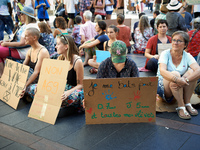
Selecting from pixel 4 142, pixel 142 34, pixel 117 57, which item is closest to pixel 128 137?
pixel 117 57

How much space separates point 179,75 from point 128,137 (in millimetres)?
1220

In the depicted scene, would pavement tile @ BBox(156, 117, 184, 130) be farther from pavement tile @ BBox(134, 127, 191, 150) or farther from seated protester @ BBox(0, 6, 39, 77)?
seated protester @ BBox(0, 6, 39, 77)

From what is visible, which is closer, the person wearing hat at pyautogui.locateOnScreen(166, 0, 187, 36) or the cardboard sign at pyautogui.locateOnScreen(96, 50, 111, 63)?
the cardboard sign at pyautogui.locateOnScreen(96, 50, 111, 63)

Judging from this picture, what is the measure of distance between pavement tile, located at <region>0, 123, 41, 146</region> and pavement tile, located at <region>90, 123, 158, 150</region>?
821 millimetres

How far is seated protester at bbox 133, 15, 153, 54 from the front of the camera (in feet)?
25.2

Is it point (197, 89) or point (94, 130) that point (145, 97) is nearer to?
point (94, 130)

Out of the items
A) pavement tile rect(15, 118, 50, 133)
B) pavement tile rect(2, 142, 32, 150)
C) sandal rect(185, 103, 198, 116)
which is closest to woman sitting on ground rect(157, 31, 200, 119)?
sandal rect(185, 103, 198, 116)

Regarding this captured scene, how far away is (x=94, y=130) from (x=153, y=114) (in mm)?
816

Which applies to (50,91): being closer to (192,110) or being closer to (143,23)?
(192,110)

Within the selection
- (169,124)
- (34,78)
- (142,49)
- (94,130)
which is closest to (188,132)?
(169,124)

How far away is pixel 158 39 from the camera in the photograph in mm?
5492

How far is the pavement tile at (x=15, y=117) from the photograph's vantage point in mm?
3787

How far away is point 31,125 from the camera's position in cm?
361

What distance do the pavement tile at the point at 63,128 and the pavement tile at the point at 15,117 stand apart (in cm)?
57
